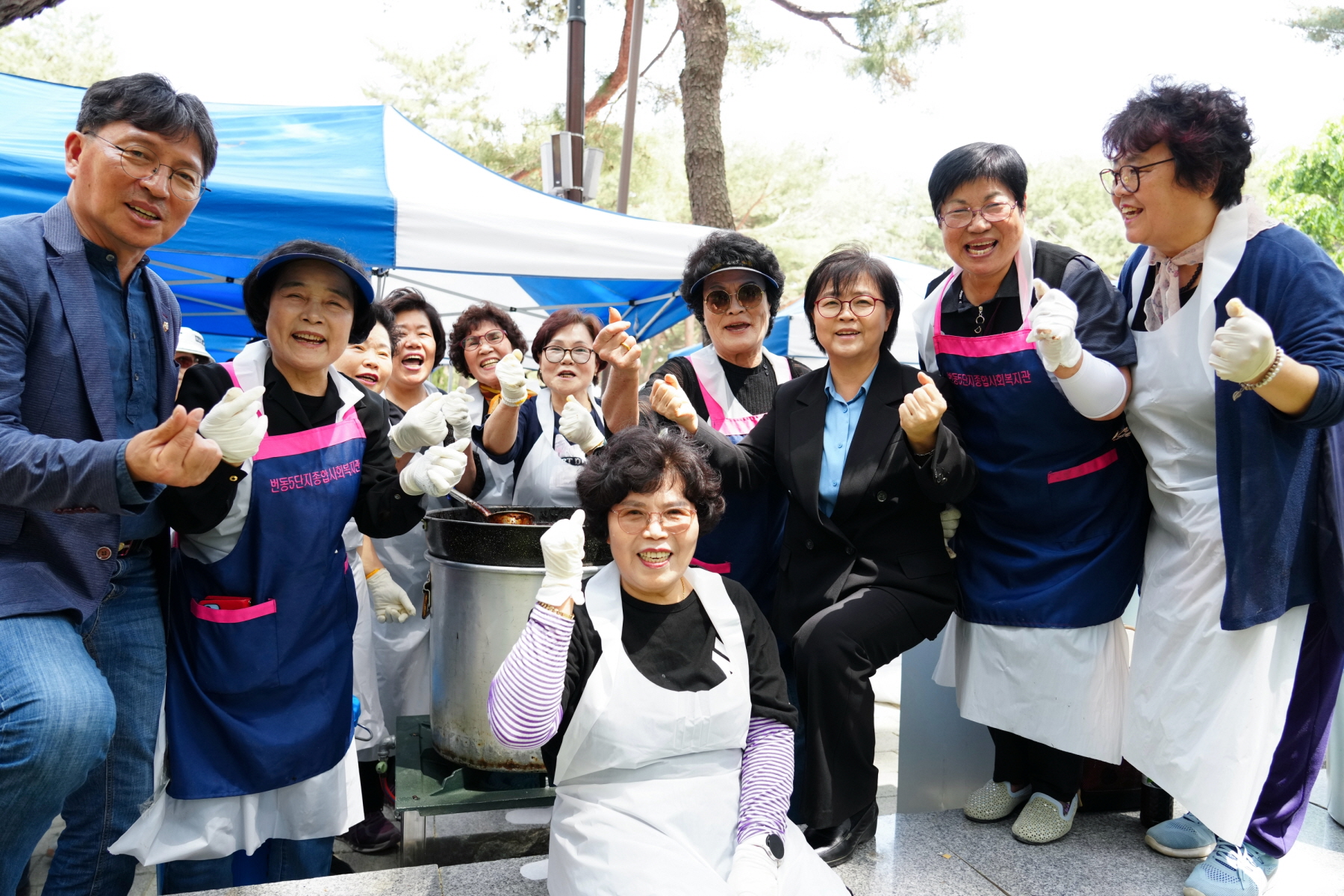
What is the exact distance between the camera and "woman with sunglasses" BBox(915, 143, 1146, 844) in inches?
107

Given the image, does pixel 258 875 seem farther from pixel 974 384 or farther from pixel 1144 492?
pixel 1144 492


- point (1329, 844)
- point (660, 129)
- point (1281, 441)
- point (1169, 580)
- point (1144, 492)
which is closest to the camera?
point (1281, 441)

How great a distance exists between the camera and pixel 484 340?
4312mm

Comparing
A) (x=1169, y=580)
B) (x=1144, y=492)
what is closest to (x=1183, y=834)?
(x=1169, y=580)

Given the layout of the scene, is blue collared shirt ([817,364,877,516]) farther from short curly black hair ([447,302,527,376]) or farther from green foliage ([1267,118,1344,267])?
green foliage ([1267,118,1344,267])

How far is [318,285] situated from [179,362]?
10.6ft

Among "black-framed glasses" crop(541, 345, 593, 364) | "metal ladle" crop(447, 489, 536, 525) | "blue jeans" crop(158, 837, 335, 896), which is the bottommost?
"blue jeans" crop(158, 837, 335, 896)

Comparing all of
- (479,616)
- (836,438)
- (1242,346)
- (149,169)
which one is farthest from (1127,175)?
(149,169)

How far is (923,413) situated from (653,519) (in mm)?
848

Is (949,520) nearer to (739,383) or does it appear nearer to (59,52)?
(739,383)

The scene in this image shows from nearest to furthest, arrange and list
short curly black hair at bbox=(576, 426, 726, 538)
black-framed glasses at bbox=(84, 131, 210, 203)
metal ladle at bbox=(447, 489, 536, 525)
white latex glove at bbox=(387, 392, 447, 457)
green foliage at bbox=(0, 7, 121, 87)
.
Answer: black-framed glasses at bbox=(84, 131, 210, 203) → short curly black hair at bbox=(576, 426, 726, 538) → white latex glove at bbox=(387, 392, 447, 457) → metal ladle at bbox=(447, 489, 536, 525) → green foliage at bbox=(0, 7, 121, 87)

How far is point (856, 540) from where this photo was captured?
2.80 metres

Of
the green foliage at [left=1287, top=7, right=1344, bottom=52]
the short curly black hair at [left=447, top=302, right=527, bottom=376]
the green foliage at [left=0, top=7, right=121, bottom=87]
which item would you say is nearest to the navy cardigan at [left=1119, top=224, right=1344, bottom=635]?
the short curly black hair at [left=447, top=302, right=527, bottom=376]

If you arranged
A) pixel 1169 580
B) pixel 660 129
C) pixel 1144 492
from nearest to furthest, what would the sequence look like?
pixel 1169 580 < pixel 1144 492 < pixel 660 129
